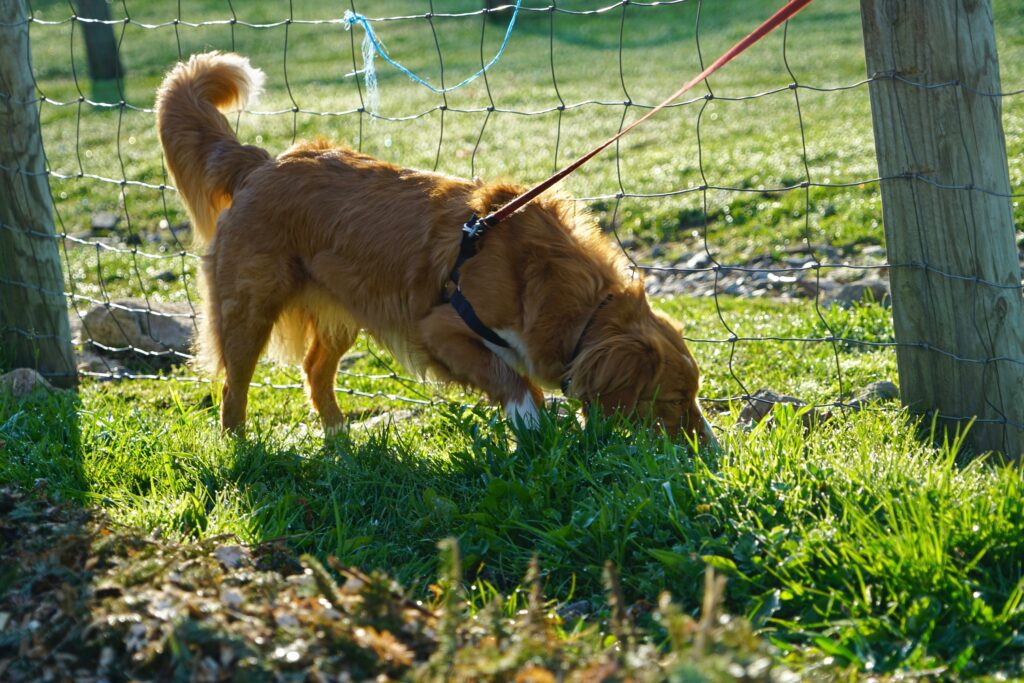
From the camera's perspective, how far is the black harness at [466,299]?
14.5 feet

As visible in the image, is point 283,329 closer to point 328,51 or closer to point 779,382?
point 779,382

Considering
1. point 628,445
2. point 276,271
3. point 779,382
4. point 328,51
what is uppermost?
point 328,51

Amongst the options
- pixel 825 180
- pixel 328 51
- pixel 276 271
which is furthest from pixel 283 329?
pixel 328 51

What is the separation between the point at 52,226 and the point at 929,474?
4547 mm

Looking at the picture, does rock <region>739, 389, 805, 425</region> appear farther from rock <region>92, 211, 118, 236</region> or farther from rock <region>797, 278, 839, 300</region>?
rock <region>92, 211, 118, 236</region>

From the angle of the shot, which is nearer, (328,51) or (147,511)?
(147,511)

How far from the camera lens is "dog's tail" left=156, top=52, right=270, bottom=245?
5.24 m

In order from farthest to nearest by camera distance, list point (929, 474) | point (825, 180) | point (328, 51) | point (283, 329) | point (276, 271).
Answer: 1. point (328, 51)
2. point (825, 180)
3. point (283, 329)
4. point (276, 271)
5. point (929, 474)

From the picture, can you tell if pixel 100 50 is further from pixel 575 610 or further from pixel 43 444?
pixel 575 610

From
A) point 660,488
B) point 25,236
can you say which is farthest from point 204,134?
point 660,488

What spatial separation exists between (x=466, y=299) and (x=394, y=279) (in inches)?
17.5

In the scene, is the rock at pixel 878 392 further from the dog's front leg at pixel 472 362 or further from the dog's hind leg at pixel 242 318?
the dog's hind leg at pixel 242 318

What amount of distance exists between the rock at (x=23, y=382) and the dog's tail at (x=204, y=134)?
3.61ft

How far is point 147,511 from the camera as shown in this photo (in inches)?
142
